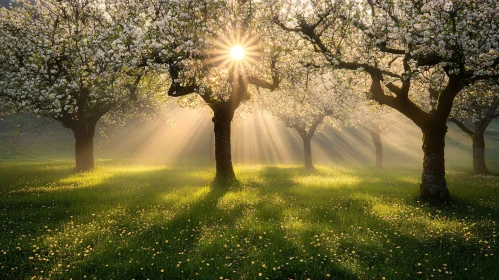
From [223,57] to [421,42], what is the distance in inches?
337

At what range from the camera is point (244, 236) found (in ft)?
31.7

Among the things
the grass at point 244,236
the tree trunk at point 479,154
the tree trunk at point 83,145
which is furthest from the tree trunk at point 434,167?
the tree trunk at point 83,145

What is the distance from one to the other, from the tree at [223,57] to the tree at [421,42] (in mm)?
1730

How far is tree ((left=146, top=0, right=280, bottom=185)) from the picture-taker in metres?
13.3

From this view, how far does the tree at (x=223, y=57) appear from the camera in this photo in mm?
13312

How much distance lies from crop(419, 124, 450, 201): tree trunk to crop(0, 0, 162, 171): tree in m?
13.2

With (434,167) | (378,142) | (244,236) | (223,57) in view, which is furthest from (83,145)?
(378,142)

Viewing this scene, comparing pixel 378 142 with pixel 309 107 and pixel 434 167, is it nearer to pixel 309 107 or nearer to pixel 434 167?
pixel 309 107

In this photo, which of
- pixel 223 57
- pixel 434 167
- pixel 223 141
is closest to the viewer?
pixel 434 167

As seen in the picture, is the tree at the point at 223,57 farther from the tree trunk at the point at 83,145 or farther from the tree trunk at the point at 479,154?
the tree trunk at the point at 479,154

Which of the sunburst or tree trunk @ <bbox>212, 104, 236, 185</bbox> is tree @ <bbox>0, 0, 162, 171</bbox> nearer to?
the sunburst

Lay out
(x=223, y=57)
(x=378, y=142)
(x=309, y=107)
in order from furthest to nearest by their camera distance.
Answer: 1. (x=378, y=142)
2. (x=309, y=107)
3. (x=223, y=57)

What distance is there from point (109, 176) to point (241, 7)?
15.3m

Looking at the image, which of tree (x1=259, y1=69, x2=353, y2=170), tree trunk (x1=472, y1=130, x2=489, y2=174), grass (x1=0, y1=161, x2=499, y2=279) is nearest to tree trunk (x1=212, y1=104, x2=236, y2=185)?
grass (x1=0, y1=161, x2=499, y2=279)
